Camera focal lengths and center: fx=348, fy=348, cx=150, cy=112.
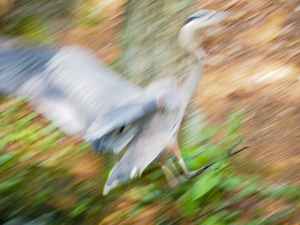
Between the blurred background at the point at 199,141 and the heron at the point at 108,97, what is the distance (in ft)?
0.68

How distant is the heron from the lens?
75.0 inches

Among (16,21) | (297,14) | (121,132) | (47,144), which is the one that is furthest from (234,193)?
(16,21)

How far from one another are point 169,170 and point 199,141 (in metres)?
0.29

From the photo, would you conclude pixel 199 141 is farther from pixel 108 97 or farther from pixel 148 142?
pixel 108 97

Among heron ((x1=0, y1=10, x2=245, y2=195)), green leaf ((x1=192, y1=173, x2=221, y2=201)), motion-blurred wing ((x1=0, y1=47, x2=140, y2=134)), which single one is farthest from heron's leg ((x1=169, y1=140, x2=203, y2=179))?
motion-blurred wing ((x1=0, y1=47, x2=140, y2=134))

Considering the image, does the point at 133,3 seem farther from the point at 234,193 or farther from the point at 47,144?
the point at 234,193

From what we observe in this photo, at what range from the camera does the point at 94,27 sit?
158 inches

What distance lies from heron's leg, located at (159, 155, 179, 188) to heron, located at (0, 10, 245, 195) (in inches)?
4.3

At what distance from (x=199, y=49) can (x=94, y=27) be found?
2021mm

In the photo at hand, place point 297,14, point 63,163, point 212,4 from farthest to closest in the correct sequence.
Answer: point 212,4
point 297,14
point 63,163

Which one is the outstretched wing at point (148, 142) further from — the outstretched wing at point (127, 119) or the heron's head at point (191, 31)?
the heron's head at point (191, 31)

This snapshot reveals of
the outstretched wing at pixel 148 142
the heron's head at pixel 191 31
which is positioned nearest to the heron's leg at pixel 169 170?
the outstretched wing at pixel 148 142

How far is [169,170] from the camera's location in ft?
7.57

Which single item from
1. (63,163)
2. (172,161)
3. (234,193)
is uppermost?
(63,163)
